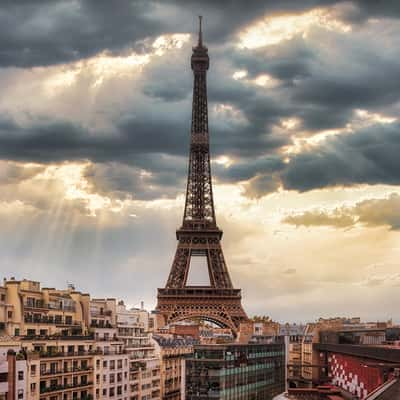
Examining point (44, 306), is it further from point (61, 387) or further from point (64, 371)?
point (61, 387)

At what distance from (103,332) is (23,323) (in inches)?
622

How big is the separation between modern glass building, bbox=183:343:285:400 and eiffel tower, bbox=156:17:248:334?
1869 inches

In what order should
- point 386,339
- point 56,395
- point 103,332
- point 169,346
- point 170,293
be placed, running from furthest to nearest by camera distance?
point 170,293
point 386,339
point 169,346
point 103,332
point 56,395

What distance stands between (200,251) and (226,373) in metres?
72.0

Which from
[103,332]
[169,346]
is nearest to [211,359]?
[103,332]

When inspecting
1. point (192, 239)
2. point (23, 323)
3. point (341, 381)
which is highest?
point (192, 239)

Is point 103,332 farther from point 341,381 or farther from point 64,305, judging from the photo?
point 341,381

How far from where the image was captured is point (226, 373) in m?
Result: 83.4

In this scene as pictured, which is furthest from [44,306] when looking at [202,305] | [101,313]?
[202,305]

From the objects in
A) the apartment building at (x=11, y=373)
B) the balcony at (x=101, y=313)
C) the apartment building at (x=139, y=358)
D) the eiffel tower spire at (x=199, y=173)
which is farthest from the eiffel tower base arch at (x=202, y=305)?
the apartment building at (x=11, y=373)

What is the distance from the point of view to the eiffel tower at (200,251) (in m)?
148

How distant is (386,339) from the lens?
13750cm

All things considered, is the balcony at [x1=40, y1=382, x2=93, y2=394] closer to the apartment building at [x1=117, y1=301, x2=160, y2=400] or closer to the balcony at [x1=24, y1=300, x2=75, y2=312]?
the balcony at [x1=24, y1=300, x2=75, y2=312]

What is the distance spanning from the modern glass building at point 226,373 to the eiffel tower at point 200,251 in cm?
4748
